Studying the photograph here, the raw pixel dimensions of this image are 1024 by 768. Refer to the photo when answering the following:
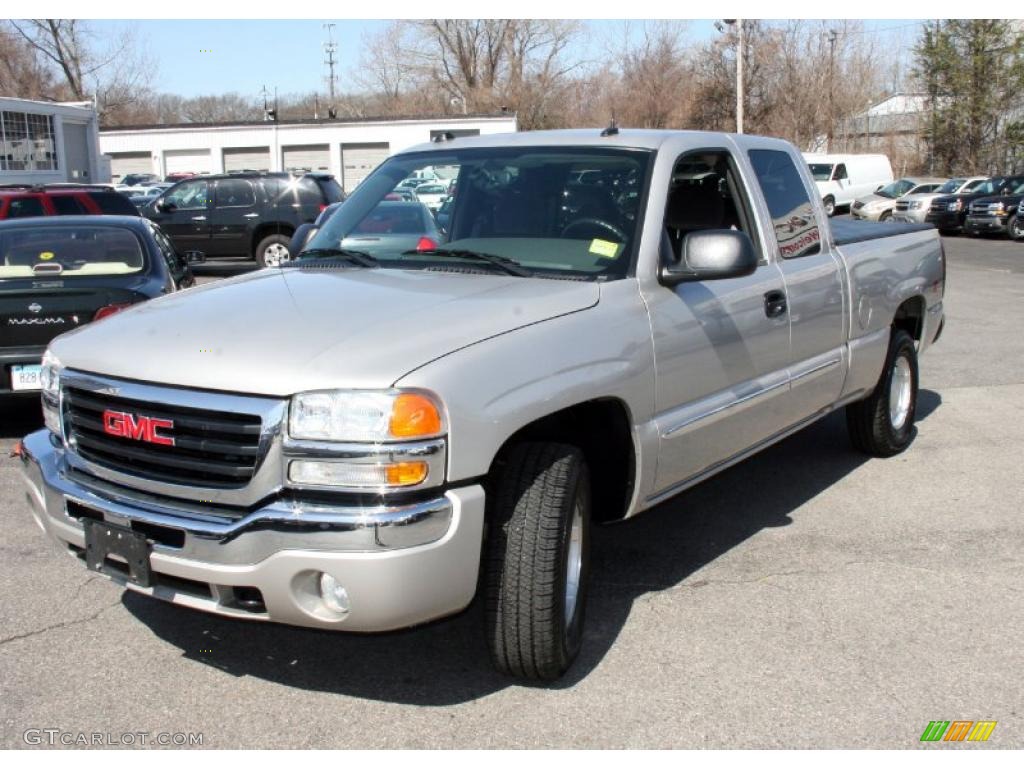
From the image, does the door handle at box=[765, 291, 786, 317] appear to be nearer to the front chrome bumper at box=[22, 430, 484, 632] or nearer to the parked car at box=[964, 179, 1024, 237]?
the front chrome bumper at box=[22, 430, 484, 632]

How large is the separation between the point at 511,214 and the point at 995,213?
27.6 m

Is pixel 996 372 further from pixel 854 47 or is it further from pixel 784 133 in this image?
pixel 854 47

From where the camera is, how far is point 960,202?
30.6 m

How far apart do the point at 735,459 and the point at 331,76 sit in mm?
104082

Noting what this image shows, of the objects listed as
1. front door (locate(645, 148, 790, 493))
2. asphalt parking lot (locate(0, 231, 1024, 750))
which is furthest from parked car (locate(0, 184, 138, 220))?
front door (locate(645, 148, 790, 493))

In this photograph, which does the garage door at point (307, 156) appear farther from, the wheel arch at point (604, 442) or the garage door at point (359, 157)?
the wheel arch at point (604, 442)

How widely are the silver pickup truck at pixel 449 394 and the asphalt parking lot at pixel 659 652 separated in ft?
1.04

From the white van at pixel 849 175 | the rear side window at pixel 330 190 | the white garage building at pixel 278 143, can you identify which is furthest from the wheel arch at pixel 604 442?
the white garage building at pixel 278 143

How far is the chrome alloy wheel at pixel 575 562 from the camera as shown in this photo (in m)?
3.72

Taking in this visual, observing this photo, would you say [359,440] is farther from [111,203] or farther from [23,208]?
[111,203]

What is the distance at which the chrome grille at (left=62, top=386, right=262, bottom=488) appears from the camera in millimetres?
3131

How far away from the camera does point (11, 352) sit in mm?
6746

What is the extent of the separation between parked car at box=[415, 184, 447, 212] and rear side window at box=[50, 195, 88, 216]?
10.6m

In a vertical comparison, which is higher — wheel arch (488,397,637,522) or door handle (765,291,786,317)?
door handle (765,291,786,317)
